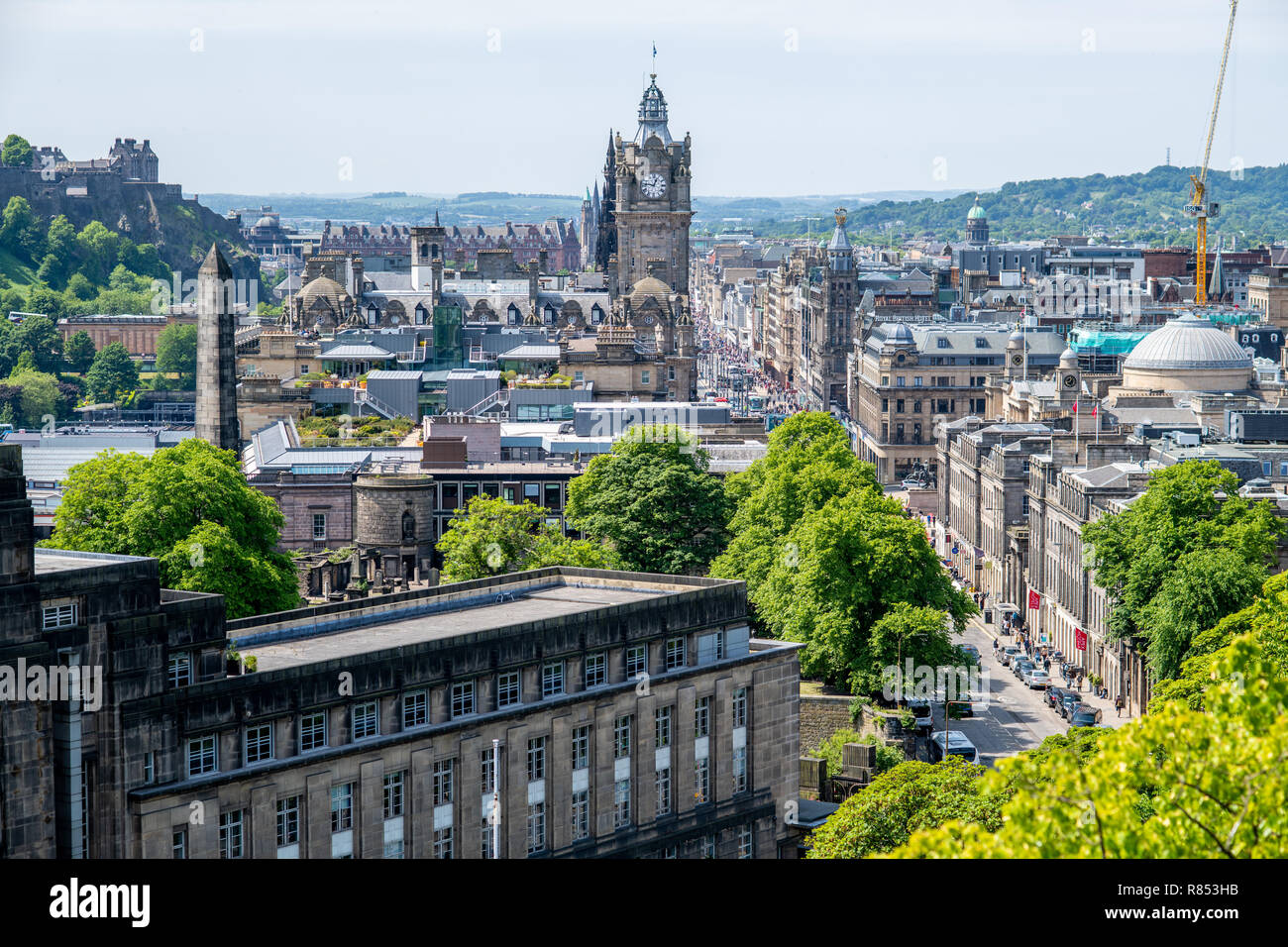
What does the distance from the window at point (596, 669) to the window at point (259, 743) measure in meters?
11.4

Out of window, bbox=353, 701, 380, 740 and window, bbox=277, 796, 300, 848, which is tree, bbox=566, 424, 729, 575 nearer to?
window, bbox=353, 701, 380, 740

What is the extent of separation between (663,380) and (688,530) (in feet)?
191

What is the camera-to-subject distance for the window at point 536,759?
60.5 m

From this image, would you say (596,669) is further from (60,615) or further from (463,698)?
(60,615)

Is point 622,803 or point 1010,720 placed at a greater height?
point 622,803

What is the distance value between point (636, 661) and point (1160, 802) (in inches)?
1330

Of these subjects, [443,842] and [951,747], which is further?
[951,747]

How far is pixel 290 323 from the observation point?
194 meters

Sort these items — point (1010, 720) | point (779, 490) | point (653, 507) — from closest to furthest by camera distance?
point (1010, 720) < point (653, 507) < point (779, 490)

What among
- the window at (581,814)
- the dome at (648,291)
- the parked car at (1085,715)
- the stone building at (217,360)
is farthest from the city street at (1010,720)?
the dome at (648,291)

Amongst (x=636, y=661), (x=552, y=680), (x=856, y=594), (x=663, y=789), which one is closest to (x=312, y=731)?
(x=552, y=680)

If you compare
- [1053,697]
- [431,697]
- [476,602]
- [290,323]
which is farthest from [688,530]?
[290,323]

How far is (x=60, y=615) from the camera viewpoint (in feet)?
166
